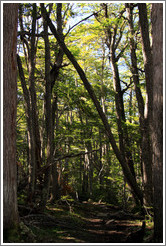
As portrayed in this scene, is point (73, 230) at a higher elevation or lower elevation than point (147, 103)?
lower

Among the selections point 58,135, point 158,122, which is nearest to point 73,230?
point 158,122

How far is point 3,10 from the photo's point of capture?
4562mm

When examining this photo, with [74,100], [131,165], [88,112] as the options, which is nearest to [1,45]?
[74,100]

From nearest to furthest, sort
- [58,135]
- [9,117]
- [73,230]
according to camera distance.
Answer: [9,117] < [73,230] < [58,135]

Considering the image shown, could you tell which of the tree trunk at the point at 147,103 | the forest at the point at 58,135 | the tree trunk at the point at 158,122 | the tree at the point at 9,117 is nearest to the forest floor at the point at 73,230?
the forest at the point at 58,135

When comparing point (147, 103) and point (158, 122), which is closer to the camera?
point (158, 122)

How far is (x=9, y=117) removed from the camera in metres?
4.46

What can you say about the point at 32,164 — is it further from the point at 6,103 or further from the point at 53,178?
the point at 53,178

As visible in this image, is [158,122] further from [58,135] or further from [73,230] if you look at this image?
[58,135]

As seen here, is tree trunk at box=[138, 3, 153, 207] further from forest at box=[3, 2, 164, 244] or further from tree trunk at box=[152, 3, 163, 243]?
tree trunk at box=[152, 3, 163, 243]

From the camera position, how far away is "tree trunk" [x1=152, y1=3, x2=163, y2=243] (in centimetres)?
468

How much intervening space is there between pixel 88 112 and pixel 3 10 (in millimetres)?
6933

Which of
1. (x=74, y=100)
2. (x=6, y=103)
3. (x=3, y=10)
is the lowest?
(x=6, y=103)

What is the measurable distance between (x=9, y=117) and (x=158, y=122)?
3051mm
